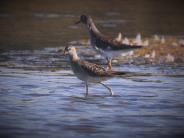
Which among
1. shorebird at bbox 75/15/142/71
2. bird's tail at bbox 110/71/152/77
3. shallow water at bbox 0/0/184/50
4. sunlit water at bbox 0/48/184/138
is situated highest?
shallow water at bbox 0/0/184/50

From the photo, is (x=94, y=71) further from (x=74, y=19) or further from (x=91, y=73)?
(x=74, y=19)

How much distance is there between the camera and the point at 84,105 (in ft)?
35.3

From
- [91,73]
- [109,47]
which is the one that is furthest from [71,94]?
[109,47]

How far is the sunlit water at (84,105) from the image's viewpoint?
9.02 meters

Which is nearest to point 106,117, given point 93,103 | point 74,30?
point 93,103

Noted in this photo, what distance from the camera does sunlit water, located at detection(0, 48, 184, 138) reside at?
9.02 meters

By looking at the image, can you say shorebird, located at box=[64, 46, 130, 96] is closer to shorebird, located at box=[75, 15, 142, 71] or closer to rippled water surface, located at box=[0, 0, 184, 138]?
rippled water surface, located at box=[0, 0, 184, 138]

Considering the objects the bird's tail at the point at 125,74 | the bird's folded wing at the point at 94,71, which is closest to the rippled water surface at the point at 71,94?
the bird's tail at the point at 125,74

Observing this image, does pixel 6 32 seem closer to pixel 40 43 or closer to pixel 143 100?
pixel 40 43

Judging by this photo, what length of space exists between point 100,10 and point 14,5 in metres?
4.20

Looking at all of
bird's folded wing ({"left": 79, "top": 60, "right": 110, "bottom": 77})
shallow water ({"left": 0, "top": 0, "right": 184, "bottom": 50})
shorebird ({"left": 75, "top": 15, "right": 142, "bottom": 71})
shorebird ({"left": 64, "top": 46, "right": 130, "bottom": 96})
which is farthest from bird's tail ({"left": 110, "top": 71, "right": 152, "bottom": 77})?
shallow water ({"left": 0, "top": 0, "right": 184, "bottom": 50})

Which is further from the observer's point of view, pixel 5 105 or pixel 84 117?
pixel 5 105

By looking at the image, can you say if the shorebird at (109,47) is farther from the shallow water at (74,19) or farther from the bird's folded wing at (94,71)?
the shallow water at (74,19)

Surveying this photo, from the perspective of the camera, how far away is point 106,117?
32.1 ft
